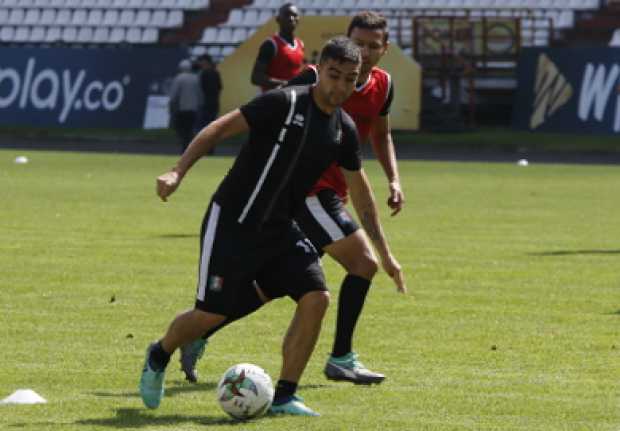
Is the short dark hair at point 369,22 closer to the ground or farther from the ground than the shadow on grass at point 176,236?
farther from the ground

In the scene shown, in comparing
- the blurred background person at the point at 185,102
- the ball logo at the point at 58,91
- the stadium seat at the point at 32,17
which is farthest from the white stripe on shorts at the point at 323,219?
the stadium seat at the point at 32,17

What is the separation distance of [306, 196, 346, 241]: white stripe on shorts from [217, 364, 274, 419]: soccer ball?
4.30ft

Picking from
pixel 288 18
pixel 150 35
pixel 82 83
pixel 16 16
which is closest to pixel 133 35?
pixel 150 35

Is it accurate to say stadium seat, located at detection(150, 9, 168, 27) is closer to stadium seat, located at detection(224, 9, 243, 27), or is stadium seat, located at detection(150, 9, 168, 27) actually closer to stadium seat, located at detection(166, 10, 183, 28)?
stadium seat, located at detection(166, 10, 183, 28)

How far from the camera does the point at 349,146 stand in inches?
328

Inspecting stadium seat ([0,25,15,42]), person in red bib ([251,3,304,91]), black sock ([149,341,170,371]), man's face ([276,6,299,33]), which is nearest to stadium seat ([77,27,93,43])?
stadium seat ([0,25,15,42])

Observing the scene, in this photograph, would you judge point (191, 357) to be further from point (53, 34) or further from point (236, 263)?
point (53, 34)

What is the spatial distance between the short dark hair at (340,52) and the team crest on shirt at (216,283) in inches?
44.5

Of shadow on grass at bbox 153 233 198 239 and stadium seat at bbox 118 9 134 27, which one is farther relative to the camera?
stadium seat at bbox 118 9 134 27

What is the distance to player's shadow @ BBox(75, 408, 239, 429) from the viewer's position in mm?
7730

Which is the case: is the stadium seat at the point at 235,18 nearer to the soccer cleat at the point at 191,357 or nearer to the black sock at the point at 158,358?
the soccer cleat at the point at 191,357

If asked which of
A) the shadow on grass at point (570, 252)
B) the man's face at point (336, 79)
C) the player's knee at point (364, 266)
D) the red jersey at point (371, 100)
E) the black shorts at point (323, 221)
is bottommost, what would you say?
the shadow on grass at point (570, 252)

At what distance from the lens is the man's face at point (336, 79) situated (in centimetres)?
772

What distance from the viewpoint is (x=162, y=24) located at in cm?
4666
